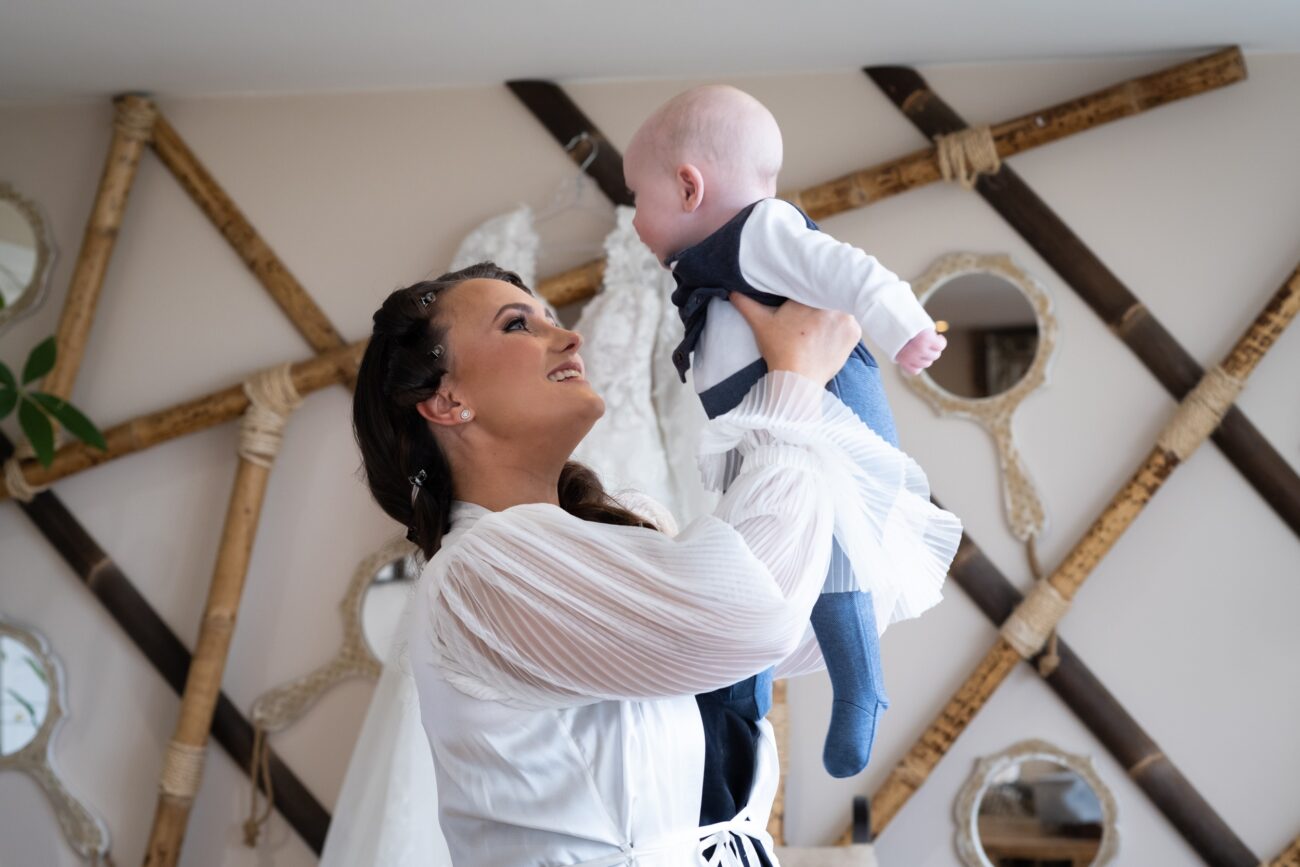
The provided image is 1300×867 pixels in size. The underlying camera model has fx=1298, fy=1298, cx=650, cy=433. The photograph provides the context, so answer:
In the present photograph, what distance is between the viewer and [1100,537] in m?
2.73

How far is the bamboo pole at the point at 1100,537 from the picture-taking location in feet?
8.86

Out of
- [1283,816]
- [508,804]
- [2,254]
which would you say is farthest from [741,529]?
[2,254]

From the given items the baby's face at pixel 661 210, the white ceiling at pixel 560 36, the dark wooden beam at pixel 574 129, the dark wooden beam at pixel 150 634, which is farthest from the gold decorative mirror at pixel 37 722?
the baby's face at pixel 661 210

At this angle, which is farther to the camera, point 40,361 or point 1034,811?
point 40,361

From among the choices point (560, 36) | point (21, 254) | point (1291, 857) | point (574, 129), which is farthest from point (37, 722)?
point (1291, 857)

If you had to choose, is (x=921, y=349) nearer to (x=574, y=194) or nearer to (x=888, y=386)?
(x=888, y=386)

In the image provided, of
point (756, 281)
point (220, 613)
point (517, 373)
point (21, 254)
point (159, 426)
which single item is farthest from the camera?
point (21, 254)

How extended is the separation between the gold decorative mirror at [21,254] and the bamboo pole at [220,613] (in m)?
0.74

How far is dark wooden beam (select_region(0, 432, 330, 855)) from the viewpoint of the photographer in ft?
10.1

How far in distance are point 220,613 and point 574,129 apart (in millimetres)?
1416

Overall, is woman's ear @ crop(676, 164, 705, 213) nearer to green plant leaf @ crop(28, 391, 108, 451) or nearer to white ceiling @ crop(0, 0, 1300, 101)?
white ceiling @ crop(0, 0, 1300, 101)

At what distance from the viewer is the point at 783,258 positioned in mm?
1257

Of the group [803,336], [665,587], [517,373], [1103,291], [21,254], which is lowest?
[665,587]

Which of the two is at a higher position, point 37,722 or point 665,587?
point 37,722
